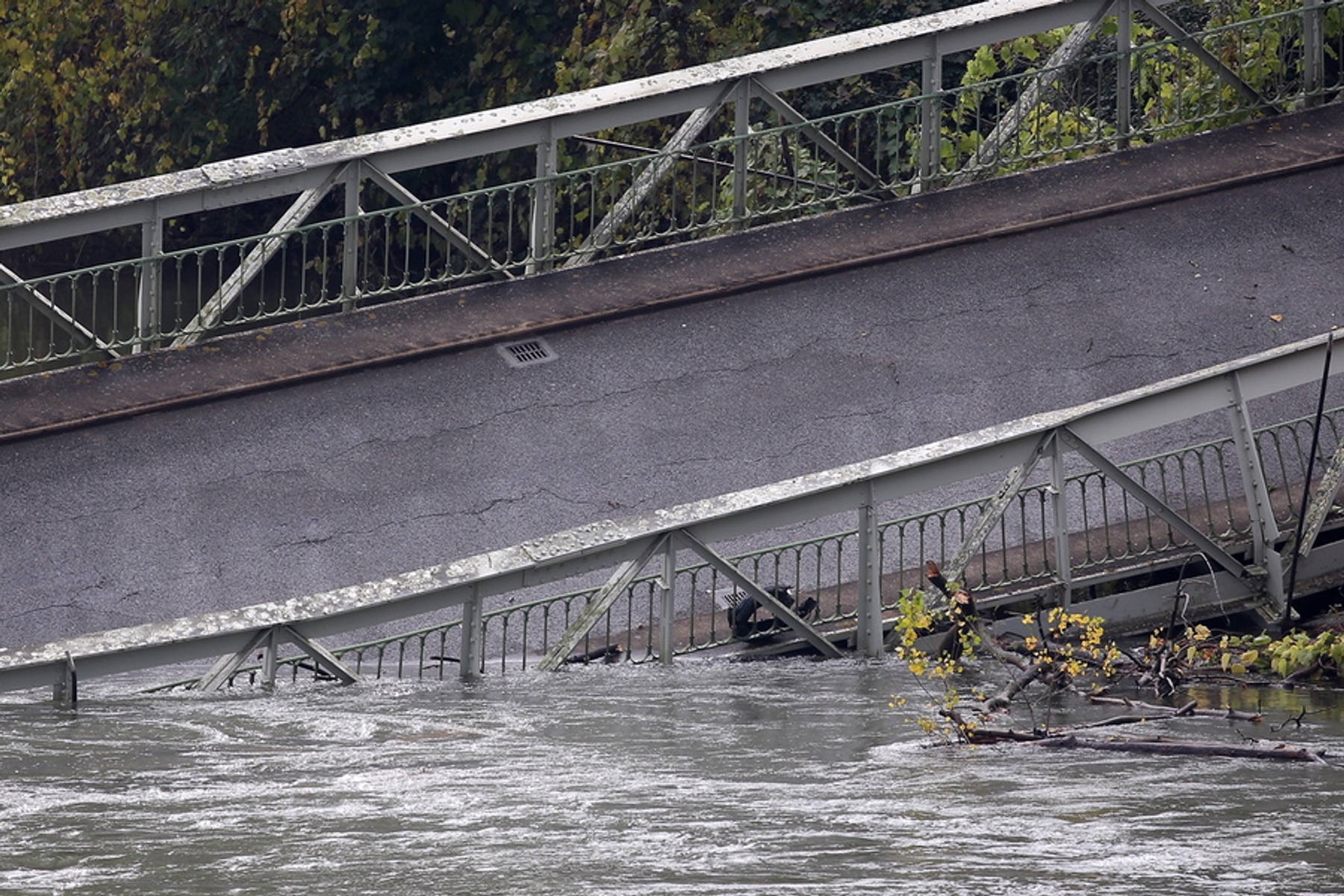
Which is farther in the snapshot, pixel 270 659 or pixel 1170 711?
pixel 270 659

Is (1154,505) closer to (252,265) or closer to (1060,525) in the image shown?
(1060,525)

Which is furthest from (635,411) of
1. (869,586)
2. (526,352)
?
(869,586)

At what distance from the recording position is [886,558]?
11977 mm

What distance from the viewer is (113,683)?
10.6 metres

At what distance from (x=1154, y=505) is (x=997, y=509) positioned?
2.81 ft

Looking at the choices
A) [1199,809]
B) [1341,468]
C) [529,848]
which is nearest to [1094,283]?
[1341,468]

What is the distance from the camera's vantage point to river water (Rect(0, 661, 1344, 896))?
524cm

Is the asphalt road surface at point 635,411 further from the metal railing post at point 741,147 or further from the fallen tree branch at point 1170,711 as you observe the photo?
the fallen tree branch at point 1170,711

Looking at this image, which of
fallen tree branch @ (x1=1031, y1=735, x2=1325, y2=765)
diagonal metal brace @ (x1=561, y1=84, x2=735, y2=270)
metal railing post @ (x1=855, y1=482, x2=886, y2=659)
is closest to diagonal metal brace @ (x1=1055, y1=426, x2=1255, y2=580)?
metal railing post @ (x1=855, y1=482, x2=886, y2=659)

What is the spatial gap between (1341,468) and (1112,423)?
1466 millimetres

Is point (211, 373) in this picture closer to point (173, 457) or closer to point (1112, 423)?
point (173, 457)

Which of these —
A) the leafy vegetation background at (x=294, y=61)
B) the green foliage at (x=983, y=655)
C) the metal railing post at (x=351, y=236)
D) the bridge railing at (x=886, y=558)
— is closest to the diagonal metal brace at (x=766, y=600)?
the bridge railing at (x=886, y=558)

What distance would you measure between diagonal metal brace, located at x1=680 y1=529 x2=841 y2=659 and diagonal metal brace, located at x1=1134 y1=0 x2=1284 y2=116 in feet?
19.4

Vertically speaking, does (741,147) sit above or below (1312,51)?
below
